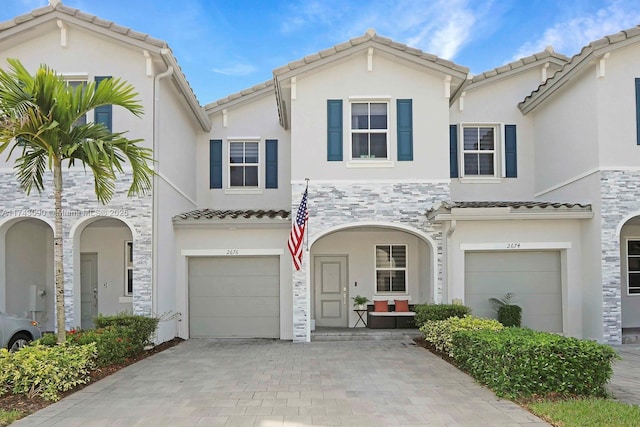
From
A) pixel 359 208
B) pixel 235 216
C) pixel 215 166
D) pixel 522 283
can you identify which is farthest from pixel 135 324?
pixel 522 283

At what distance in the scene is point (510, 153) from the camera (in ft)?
48.5

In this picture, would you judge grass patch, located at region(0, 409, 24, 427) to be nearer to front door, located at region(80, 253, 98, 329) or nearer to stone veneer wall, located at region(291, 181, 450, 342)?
stone veneer wall, located at region(291, 181, 450, 342)

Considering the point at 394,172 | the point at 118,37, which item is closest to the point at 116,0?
the point at 118,37

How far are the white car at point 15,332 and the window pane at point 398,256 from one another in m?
8.96

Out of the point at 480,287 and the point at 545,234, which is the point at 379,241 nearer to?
the point at 480,287

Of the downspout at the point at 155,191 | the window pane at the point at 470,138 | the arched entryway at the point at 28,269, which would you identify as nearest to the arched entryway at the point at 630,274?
the window pane at the point at 470,138

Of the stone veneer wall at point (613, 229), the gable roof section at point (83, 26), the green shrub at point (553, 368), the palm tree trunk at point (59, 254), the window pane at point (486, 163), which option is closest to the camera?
the green shrub at point (553, 368)

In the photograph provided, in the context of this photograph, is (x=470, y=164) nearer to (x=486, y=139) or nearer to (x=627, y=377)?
(x=486, y=139)

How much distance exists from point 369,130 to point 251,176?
15.2 ft

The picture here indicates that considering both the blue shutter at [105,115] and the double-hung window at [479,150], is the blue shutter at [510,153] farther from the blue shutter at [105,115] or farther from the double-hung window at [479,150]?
the blue shutter at [105,115]

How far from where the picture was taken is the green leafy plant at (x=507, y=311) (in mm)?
11828

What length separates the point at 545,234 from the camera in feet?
40.2

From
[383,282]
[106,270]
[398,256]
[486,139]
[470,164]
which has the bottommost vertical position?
[383,282]

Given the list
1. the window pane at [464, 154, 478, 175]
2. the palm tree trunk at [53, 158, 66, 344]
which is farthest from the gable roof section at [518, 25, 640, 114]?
the palm tree trunk at [53, 158, 66, 344]
